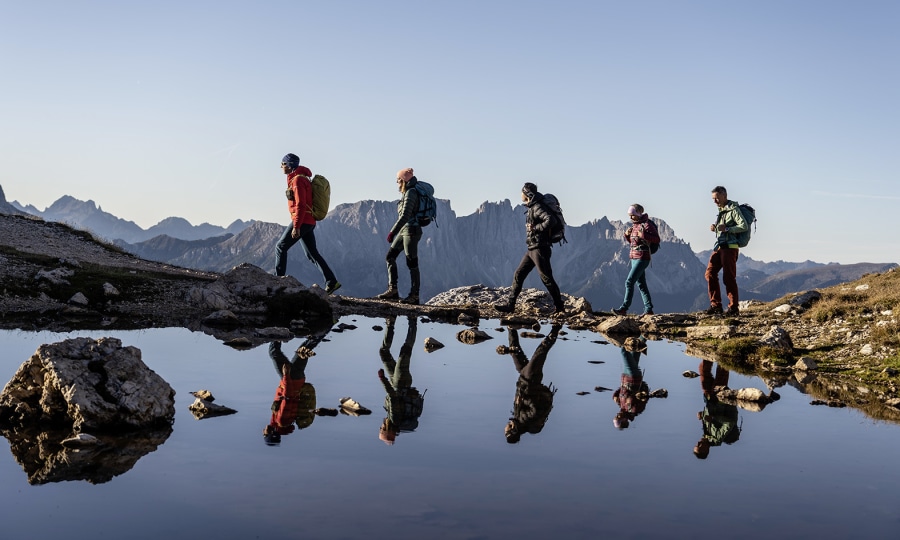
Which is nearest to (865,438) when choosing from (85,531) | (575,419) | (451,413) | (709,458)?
(709,458)

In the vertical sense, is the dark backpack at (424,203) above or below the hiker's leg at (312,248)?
above

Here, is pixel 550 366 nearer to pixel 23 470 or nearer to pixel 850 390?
pixel 850 390

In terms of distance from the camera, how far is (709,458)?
823 centimetres

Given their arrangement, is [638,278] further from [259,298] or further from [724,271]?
[259,298]

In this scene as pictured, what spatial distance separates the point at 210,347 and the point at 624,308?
516 inches

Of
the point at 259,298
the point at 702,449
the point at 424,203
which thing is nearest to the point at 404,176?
the point at 424,203

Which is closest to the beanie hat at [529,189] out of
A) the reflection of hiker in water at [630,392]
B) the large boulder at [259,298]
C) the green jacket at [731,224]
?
the green jacket at [731,224]

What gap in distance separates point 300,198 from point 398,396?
40.6 feet

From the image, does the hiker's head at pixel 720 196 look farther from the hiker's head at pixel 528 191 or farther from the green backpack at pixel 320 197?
the green backpack at pixel 320 197

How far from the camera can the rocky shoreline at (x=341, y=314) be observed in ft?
46.0

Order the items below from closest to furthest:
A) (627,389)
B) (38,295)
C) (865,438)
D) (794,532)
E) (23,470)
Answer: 1. (794,532)
2. (23,470)
3. (865,438)
4. (627,389)
5. (38,295)

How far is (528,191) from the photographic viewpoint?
21203 millimetres

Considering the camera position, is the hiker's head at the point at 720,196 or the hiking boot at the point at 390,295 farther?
the hiking boot at the point at 390,295

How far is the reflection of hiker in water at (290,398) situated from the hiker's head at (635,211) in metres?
11.9
